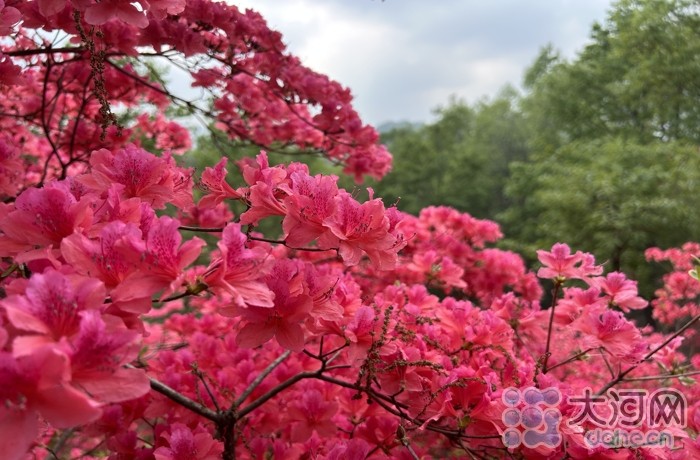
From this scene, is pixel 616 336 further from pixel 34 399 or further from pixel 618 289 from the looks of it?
pixel 34 399

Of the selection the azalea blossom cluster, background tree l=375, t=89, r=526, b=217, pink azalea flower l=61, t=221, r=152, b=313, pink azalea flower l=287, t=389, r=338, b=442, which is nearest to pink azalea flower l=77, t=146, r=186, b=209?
the azalea blossom cluster

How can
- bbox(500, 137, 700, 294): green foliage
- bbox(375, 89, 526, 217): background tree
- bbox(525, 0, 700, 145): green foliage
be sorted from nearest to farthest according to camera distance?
bbox(500, 137, 700, 294): green foliage
bbox(525, 0, 700, 145): green foliage
bbox(375, 89, 526, 217): background tree

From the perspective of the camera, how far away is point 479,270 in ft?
10.1

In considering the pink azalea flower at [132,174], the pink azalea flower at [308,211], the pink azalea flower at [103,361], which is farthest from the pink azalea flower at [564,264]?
the pink azalea flower at [103,361]

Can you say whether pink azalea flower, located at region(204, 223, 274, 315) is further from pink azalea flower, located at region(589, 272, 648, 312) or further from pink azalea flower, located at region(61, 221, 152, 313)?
pink azalea flower, located at region(589, 272, 648, 312)

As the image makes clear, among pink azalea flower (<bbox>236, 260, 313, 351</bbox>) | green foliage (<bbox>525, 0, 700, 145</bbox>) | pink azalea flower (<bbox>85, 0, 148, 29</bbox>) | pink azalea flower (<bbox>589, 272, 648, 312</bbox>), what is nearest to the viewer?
pink azalea flower (<bbox>236, 260, 313, 351</bbox>)

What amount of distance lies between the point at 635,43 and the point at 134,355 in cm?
1237

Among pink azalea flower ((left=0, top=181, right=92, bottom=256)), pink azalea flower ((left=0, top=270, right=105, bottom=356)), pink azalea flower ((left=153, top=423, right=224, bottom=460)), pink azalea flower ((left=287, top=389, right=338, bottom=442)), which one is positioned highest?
pink azalea flower ((left=0, top=181, right=92, bottom=256))

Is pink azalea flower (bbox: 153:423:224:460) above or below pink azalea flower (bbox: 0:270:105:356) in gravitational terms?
below

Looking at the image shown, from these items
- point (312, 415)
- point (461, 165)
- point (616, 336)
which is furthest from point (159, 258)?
point (461, 165)

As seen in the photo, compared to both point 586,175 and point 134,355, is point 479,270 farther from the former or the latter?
point 586,175

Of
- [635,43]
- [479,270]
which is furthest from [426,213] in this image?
[635,43]

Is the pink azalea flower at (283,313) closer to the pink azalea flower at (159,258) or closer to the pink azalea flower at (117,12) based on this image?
the pink azalea flower at (159,258)

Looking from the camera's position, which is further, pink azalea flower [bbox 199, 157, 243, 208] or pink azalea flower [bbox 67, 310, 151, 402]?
pink azalea flower [bbox 199, 157, 243, 208]
